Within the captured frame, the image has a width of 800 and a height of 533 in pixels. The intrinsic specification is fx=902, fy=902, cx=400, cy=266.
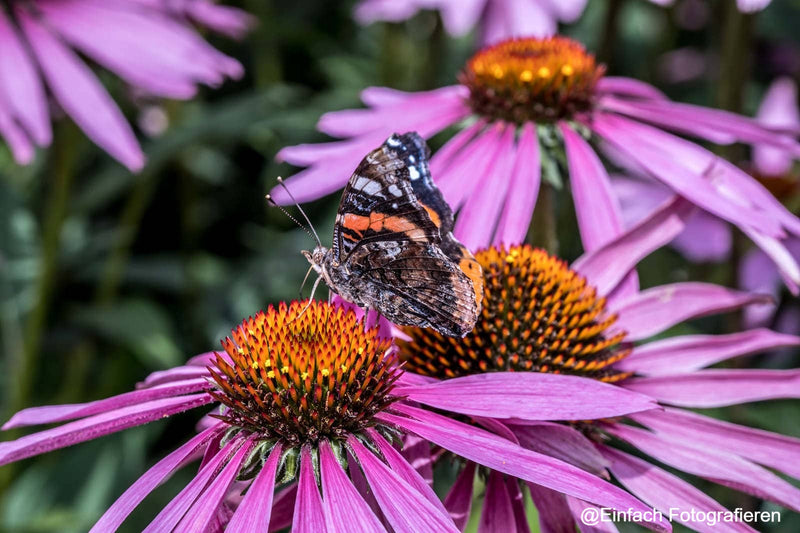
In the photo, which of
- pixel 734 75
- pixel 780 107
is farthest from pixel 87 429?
pixel 780 107

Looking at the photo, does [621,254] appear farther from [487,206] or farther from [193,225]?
[193,225]

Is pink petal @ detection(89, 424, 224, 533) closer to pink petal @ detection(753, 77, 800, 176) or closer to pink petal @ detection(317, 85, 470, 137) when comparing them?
pink petal @ detection(317, 85, 470, 137)

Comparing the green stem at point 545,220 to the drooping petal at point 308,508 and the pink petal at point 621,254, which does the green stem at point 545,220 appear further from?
the drooping petal at point 308,508

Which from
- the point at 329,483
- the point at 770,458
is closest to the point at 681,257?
the point at 770,458

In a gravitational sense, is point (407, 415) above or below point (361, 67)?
below

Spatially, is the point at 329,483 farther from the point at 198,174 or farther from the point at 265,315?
the point at 198,174

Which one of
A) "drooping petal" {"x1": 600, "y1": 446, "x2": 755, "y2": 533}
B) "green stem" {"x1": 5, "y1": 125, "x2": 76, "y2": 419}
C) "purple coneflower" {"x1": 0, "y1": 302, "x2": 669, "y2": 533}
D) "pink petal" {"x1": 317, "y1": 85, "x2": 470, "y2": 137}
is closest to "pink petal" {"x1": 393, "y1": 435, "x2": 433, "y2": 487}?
"purple coneflower" {"x1": 0, "y1": 302, "x2": 669, "y2": 533}

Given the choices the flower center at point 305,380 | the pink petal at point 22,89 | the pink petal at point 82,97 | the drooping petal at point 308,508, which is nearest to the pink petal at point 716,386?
the flower center at point 305,380
